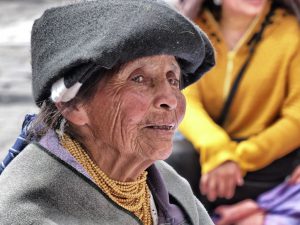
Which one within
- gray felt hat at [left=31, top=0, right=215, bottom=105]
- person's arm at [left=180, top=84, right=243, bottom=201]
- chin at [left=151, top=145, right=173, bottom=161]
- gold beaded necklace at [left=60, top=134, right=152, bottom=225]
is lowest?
person's arm at [left=180, top=84, right=243, bottom=201]

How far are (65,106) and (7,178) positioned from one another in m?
0.21

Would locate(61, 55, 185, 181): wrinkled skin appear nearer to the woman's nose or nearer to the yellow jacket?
the woman's nose

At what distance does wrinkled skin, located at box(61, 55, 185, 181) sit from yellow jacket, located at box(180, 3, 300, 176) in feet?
4.50

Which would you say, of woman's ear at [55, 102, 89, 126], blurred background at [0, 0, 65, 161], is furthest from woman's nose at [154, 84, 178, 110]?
blurred background at [0, 0, 65, 161]

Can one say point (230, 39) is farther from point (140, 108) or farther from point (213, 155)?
point (140, 108)

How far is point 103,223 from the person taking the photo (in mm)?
1617

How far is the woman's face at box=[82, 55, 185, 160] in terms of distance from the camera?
5.44ft

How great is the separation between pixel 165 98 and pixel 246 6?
1614 mm

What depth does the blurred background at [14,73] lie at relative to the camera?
17.7 feet

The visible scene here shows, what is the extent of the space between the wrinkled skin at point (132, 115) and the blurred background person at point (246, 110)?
4.50 feet

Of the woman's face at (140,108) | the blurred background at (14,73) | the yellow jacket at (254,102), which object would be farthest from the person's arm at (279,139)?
the blurred background at (14,73)

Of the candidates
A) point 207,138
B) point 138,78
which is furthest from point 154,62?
point 207,138

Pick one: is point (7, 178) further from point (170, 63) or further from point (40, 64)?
point (170, 63)

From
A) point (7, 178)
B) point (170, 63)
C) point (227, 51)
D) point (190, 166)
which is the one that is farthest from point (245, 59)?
point (7, 178)
